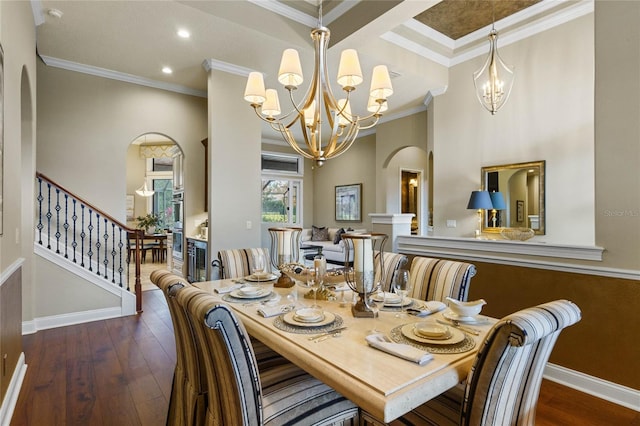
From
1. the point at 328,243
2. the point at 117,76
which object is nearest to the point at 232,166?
the point at 117,76

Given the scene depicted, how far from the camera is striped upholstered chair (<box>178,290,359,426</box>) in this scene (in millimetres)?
1119

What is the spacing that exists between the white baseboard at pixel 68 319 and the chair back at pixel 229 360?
349 cm

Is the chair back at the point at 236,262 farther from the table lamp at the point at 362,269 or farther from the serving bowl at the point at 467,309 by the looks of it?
the serving bowl at the point at 467,309

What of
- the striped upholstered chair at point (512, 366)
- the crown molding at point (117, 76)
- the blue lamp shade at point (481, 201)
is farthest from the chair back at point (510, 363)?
the crown molding at point (117, 76)

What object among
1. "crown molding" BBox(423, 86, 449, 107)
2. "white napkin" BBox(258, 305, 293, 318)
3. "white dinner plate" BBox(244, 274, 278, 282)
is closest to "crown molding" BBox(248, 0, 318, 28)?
"crown molding" BBox(423, 86, 449, 107)

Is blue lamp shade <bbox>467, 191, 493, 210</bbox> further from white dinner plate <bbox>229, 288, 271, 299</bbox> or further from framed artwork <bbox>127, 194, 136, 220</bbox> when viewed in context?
framed artwork <bbox>127, 194, 136, 220</bbox>

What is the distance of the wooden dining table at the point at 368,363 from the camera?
1024mm

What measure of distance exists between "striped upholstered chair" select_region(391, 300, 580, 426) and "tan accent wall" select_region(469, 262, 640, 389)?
155 centimetres

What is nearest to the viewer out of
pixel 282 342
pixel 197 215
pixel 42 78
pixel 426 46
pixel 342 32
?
pixel 282 342

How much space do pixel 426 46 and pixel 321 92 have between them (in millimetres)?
2579

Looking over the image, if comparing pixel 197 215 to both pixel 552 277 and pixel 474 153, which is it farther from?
pixel 552 277

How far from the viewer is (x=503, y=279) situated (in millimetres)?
2930

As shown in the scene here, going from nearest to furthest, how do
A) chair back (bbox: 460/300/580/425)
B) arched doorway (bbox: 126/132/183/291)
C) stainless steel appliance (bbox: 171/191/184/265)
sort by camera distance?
chair back (bbox: 460/300/580/425)
stainless steel appliance (bbox: 171/191/184/265)
arched doorway (bbox: 126/132/183/291)

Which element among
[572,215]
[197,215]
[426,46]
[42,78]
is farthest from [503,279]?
[42,78]
